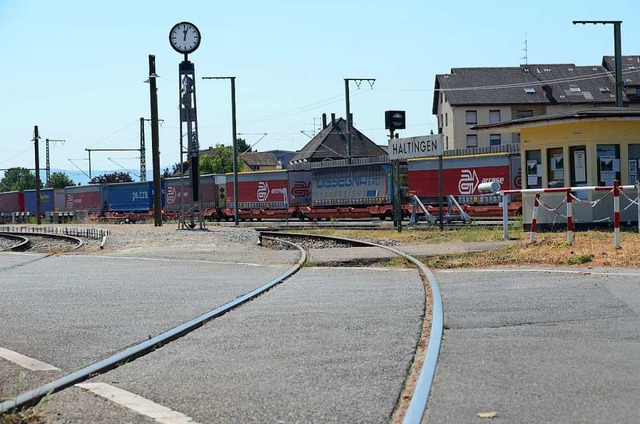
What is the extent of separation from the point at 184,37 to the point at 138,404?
106ft

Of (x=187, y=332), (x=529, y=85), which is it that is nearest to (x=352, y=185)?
(x=187, y=332)

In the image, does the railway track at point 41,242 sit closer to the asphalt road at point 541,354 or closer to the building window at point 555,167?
the building window at point 555,167

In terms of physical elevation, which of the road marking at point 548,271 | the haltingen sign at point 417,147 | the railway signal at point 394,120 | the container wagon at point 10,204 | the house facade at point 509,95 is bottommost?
the road marking at point 548,271

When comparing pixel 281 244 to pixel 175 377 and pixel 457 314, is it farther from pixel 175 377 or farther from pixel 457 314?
pixel 175 377

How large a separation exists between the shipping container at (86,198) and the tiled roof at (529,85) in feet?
105

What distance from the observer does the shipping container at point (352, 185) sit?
4625cm

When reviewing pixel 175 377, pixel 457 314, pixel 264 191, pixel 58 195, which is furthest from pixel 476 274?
pixel 58 195

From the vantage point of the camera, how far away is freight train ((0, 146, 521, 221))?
130ft

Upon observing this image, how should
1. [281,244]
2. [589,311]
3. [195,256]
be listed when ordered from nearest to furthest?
1. [589,311]
2. [195,256]
3. [281,244]

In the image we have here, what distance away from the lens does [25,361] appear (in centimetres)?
664

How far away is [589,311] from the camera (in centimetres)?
838

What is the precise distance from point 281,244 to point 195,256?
5271mm

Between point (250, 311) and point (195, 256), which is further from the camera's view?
point (195, 256)

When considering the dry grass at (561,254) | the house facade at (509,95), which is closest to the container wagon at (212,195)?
the house facade at (509,95)
